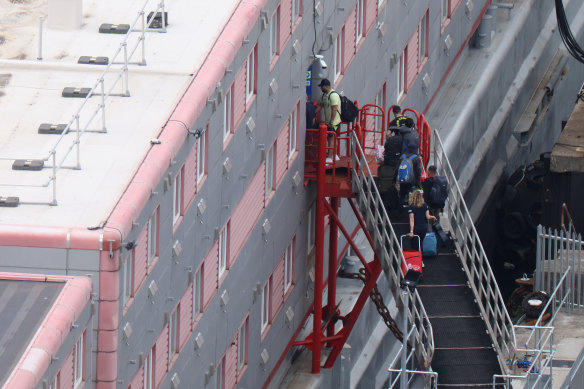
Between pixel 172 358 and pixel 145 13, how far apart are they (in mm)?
8521

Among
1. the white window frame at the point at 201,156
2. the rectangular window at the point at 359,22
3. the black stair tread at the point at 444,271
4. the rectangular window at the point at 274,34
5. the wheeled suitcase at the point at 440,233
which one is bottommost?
the black stair tread at the point at 444,271

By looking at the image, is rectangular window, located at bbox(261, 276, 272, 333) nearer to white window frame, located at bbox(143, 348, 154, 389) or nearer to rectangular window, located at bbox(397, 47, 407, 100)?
→ white window frame, located at bbox(143, 348, 154, 389)

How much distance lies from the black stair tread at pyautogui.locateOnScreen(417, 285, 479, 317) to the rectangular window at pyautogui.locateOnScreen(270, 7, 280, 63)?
6.26m

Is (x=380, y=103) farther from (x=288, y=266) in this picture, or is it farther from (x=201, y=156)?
(x=201, y=156)

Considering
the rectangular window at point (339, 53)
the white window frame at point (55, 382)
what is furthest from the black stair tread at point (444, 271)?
the white window frame at point (55, 382)

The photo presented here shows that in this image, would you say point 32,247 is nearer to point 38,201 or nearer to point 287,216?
point 38,201

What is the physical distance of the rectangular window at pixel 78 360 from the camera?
1780 inches

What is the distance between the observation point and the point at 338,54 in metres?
59.5

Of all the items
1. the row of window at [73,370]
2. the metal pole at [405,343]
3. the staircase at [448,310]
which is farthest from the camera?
the staircase at [448,310]

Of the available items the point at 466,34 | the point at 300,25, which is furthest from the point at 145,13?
the point at 466,34

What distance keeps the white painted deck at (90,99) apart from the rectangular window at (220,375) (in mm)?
6672

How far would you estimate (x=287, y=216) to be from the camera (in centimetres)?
5725

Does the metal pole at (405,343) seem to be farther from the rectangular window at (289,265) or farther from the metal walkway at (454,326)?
the rectangular window at (289,265)

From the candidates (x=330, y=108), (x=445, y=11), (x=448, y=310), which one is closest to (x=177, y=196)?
(x=448, y=310)
